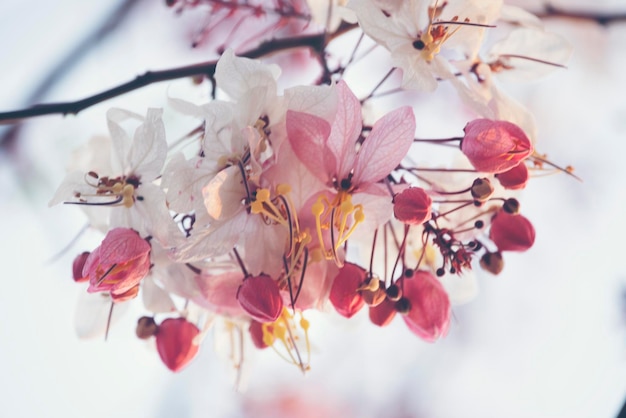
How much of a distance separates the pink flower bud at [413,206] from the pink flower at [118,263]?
0.54 feet

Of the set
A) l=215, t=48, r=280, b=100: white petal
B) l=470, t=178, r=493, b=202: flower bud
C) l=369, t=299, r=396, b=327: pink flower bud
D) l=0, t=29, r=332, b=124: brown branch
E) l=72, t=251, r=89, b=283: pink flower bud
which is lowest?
l=369, t=299, r=396, b=327: pink flower bud

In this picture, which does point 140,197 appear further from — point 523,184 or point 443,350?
point 443,350

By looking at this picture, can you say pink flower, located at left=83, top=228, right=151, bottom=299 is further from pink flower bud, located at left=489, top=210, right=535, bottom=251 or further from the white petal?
pink flower bud, located at left=489, top=210, right=535, bottom=251

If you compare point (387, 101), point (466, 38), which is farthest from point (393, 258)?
point (387, 101)

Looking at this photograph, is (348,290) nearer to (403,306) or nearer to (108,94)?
(403,306)

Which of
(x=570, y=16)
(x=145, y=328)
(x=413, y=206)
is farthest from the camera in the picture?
(x=570, y=16)

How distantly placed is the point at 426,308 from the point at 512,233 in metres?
0.08

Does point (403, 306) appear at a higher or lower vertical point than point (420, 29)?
lower

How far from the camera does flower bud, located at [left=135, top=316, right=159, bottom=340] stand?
0.46 metres

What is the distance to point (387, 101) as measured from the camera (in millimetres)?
851

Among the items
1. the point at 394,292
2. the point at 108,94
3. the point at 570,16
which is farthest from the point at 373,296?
the point at 570,16

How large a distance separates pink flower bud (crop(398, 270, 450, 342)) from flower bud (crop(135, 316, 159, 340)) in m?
0.19

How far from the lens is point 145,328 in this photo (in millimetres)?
463

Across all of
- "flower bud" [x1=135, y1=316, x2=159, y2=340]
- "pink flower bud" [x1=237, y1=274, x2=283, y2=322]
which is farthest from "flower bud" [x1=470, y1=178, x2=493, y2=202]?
"flower bud" [x1=135, y1=316, x2=159, y2=340]
